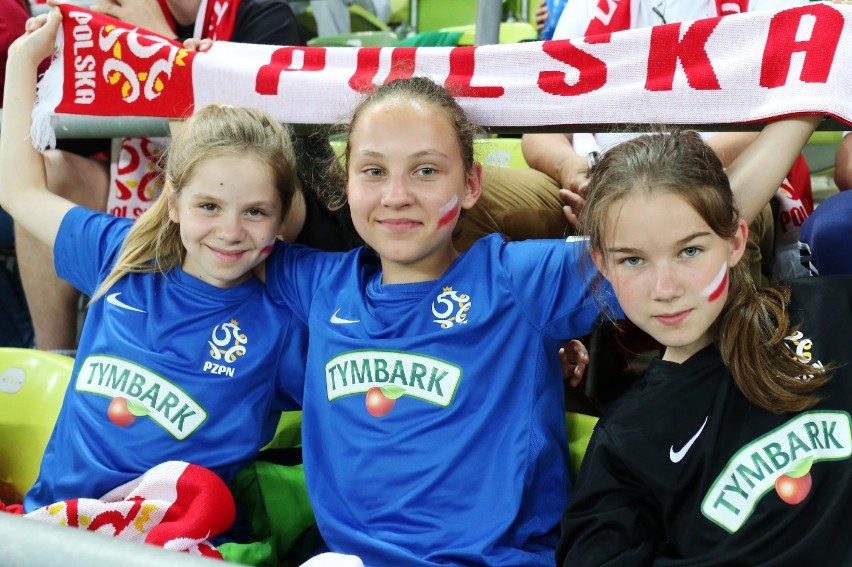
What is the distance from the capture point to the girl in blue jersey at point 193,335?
1.33 metres

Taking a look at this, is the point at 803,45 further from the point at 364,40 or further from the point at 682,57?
the point at 364,40

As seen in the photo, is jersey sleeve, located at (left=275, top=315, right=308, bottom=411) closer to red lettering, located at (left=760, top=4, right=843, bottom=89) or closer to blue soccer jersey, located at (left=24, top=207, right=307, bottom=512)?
blue soccer jersey, located at (left=24, top=207, right=307, bottom=512)

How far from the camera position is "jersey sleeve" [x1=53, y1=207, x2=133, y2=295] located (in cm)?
150

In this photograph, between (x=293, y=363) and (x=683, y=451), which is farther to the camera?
(x=293, y=363)

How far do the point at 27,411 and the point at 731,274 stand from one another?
1.21m

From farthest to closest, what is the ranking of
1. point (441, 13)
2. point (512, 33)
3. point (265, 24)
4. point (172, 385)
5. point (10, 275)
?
point (441, 13)
point (512, 33)
point (10, 275)
point (265, 24)
point (172, 385)

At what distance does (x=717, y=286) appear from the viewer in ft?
3.38

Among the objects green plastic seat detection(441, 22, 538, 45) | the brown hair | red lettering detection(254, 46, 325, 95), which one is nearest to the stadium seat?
green plastic seat detection(441, 22, 538, 45)

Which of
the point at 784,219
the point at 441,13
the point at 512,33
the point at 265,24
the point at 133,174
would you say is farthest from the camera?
the point at 441,13

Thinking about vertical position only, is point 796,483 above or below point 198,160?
below

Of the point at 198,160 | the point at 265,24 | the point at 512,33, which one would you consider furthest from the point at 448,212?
the point at 512,33

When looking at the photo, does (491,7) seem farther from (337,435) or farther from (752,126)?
(337,435)

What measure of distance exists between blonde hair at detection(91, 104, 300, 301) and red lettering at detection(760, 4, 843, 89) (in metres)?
0.72

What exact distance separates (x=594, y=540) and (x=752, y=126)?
61cm
